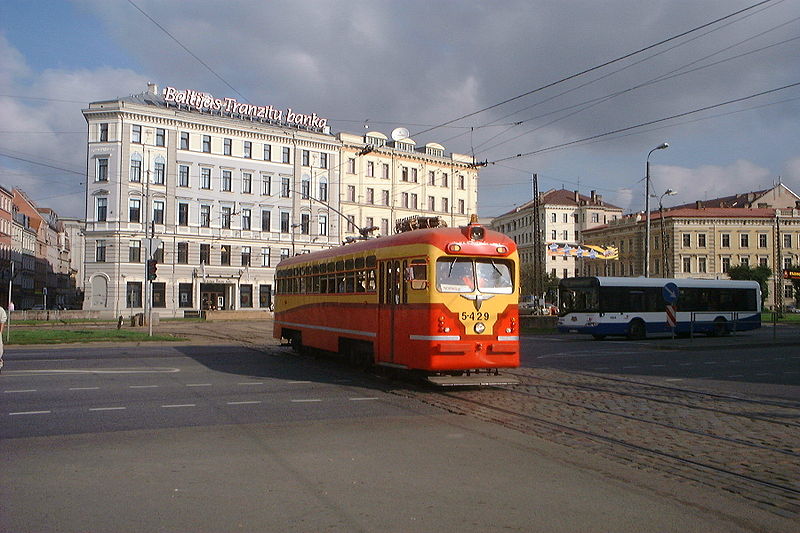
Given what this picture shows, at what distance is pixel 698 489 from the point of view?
6.68 meters

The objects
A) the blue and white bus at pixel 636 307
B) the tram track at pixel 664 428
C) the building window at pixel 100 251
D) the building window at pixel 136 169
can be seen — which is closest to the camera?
the tram track at pixel 664 428

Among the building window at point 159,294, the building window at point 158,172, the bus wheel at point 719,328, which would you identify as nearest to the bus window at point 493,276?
the bus wheel at point 719,328

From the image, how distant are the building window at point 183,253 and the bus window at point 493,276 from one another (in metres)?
Result: 52.8

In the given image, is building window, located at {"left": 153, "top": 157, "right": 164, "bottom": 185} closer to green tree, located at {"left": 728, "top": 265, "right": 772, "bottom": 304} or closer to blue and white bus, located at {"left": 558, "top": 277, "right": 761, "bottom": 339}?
blue and white bus, located at {"left": 558, "top": 277, "right": 761, "bottom": 339}

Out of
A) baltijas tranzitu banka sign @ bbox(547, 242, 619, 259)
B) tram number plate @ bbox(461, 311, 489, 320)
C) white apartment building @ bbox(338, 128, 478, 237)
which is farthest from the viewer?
white apartment building @ bbox(338, 128, 478, 237)

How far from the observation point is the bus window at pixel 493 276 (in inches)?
537

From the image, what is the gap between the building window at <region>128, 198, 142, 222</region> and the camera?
59.9m

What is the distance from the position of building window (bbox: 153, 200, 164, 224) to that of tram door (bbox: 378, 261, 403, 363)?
167ft

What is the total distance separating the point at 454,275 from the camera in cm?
1341

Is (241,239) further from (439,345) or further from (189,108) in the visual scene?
(439,345)

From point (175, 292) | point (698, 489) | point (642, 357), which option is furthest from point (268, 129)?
point (698, 489)

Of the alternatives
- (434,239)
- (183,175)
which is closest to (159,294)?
(183,175)

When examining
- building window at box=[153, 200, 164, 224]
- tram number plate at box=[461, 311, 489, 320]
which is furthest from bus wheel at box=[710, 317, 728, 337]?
building window at box=[153, 200, 164, 224]

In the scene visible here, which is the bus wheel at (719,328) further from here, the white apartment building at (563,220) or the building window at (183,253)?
the white apartment building at (563,220)
